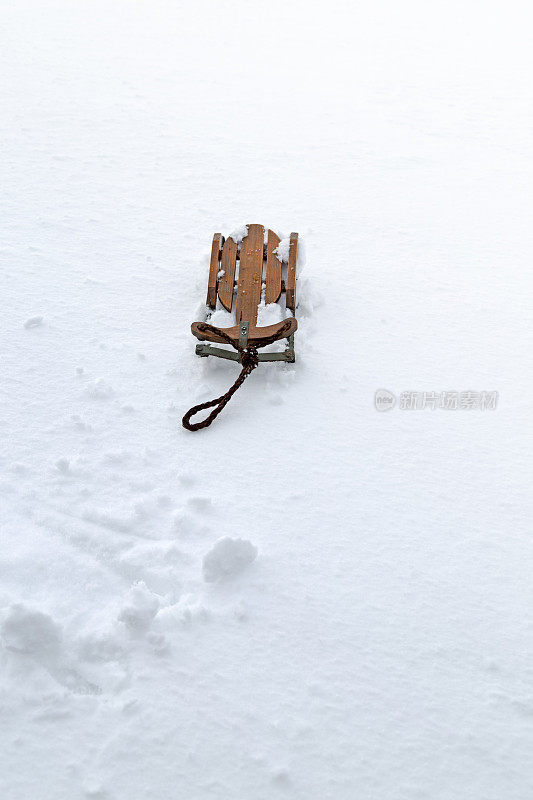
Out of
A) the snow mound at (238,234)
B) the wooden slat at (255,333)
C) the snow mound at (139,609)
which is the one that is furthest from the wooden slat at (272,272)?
the snow mound at (139,609)

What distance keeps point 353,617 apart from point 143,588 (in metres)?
0.79

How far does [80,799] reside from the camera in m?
2.29

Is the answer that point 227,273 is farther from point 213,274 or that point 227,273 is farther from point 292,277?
point 292,277

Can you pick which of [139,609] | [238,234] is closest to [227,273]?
[238,234]

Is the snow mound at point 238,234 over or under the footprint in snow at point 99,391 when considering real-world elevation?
over

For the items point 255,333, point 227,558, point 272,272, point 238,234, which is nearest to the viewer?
point 227,558

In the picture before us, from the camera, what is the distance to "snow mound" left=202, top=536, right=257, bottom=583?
2.87m

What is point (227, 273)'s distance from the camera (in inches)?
170

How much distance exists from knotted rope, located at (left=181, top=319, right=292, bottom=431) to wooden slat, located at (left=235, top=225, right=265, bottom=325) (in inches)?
9.1

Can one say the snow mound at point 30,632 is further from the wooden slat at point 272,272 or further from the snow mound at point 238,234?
the snow mound at point 238,234

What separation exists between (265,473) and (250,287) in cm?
132

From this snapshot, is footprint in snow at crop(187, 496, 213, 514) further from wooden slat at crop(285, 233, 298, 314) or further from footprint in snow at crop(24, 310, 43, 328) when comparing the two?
footprint in snow at crop(24, 310, 43, 328)

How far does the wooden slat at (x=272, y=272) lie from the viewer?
419 centimetres

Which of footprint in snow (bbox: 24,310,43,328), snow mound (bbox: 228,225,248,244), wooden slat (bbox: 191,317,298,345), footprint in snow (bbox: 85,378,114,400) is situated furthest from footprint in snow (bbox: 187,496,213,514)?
snow mound (bbox: 228,225,248,244)
